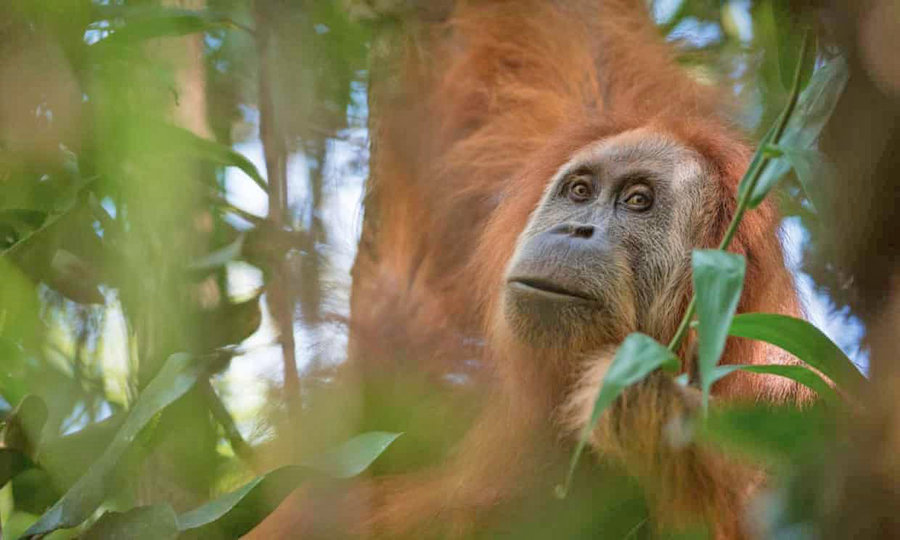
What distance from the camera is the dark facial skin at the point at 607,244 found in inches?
93.4

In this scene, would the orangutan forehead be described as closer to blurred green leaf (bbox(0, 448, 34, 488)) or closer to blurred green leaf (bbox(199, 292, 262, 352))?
blurred green leaf (bbox(199, 292, 262, 352))

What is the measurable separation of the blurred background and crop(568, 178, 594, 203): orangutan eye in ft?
1.68

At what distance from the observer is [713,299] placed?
127cm

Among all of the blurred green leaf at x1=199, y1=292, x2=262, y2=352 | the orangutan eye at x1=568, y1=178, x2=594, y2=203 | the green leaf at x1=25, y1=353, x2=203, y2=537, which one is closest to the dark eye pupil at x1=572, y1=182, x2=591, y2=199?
the orangutan eye at x1=568, y1=178, x2=594, y2=203

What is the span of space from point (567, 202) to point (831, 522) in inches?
66.4

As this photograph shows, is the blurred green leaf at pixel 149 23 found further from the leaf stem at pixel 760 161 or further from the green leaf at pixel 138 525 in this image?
the leaf stem at pixel 760 161

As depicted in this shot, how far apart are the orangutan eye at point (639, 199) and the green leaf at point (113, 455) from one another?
1.25 m

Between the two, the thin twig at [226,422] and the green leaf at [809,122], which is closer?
the green leaf at [809,122]

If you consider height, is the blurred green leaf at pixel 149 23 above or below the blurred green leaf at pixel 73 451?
above

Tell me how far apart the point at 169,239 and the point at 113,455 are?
560 mm

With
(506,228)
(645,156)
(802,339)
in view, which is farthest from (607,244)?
(802,339)

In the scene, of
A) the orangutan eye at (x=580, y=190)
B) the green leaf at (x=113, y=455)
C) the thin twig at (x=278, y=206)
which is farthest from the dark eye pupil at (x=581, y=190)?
the green leaf at (x=113, y=455)

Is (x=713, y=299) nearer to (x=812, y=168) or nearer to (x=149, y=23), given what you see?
(x=812, y=168)

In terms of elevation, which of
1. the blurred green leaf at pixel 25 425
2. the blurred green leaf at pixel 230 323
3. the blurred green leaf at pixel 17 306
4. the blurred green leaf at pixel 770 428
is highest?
the blurred green leaf at pixel 770 428
